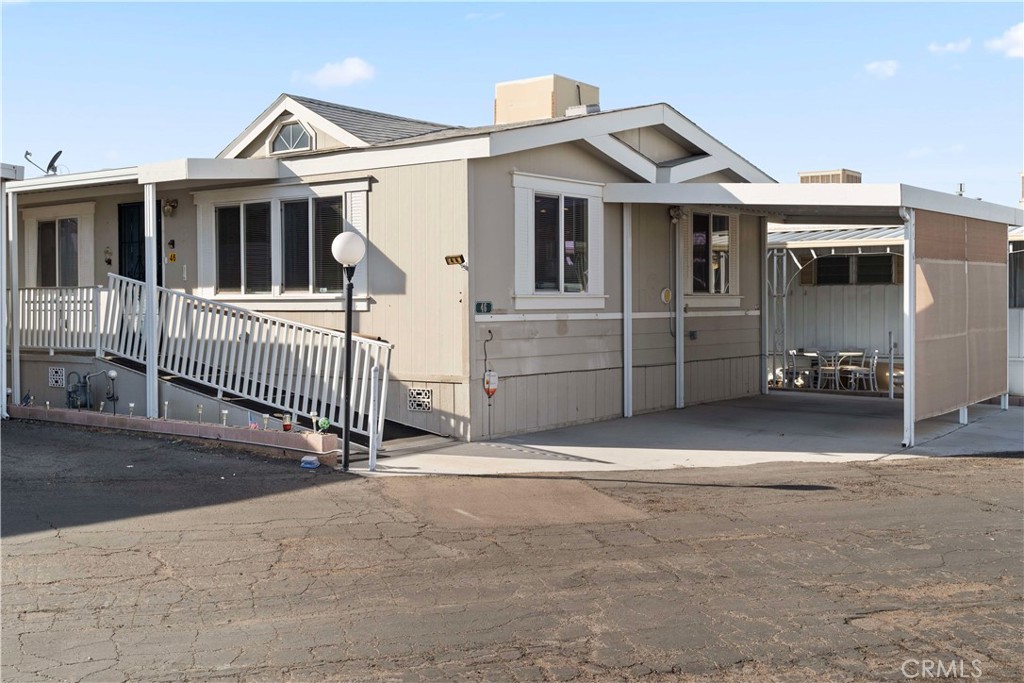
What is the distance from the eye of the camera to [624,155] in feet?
42.3

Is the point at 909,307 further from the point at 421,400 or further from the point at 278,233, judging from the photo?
the point at 278,233

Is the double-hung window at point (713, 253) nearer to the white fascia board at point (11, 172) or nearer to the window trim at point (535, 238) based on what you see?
the window trim at point (535, 238)

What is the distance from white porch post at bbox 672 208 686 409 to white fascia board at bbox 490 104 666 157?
1593 millimetres

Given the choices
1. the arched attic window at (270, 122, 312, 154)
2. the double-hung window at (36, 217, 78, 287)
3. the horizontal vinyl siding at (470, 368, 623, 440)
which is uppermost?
the arched attic window at (270, 122, 312, 154)

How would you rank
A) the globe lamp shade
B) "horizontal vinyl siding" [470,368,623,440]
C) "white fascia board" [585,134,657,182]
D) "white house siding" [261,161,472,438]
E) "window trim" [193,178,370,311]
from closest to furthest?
the globe lamp shade < "white house siding" [261,161,472,438] < "horizontal vinyl siding" [470,368,623,440] < "window trim" [193,178,370,311] < "white fascia board" [585,134,657,182]

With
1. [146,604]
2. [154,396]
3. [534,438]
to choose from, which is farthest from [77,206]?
[146,604]

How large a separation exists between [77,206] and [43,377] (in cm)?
298

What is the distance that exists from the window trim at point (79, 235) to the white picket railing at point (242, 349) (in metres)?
2.54

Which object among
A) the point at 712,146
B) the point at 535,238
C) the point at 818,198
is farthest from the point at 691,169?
the point at 535,238

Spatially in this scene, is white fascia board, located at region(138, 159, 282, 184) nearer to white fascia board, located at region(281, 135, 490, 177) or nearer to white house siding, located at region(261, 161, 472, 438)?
white fascia board, located at region(281, 135, 490, 177)

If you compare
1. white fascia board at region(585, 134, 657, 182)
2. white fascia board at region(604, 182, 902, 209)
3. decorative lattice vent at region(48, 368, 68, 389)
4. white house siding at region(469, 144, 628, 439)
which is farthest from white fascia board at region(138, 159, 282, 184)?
white fascia board at region(604, 182, 902, 209)

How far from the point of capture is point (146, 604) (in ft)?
17.9

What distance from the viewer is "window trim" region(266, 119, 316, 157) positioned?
42.6ft

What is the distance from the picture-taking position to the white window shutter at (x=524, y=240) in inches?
451
